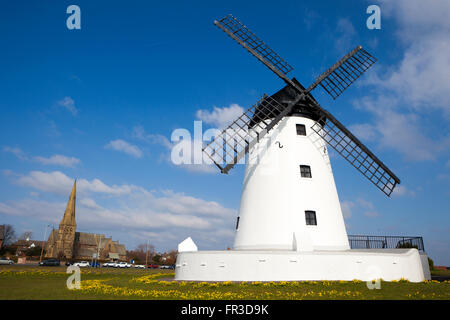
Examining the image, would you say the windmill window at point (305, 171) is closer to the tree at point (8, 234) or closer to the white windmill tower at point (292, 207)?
the white windmill tower at point (292, 207)

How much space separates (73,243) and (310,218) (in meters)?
92.9

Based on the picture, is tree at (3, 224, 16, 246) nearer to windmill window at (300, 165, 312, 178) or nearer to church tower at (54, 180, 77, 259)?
church tower at (54, 180, 77, 259)

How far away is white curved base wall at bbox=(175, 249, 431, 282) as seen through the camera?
1407 centimetres

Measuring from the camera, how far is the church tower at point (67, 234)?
8488cm

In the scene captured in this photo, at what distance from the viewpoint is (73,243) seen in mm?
89750

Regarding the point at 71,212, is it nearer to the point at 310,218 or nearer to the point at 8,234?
the point at 8,234

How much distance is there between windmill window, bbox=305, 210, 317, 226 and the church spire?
8999 cm

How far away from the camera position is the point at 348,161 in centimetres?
1916

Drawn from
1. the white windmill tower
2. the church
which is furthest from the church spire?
the white windmill tower

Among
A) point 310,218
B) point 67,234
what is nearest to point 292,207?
point 310,218

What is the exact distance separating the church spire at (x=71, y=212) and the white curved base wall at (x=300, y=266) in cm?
8814

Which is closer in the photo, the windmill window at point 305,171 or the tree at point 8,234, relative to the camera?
the windmill window at point 305,171

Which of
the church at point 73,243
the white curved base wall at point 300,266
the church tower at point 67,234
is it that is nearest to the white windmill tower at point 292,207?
the white curved base wall at point 300,266

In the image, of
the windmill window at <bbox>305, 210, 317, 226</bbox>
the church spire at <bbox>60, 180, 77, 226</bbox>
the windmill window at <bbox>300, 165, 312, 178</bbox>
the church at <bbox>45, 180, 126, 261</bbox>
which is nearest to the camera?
the windmill window at <bbox>305, 210, 317, 226</bbox>
